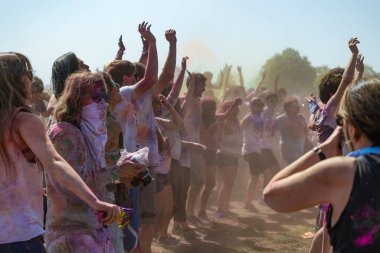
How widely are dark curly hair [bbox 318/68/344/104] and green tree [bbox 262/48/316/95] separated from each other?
30.0m

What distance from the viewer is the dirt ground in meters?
6.96

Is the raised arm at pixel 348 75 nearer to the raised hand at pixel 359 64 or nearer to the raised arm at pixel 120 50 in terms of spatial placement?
the raised hand at pixel 359 64

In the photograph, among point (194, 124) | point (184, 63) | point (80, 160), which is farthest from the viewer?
point (194, 124)

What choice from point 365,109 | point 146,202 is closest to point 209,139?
point 146,202

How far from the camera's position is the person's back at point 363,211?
6.70 ft

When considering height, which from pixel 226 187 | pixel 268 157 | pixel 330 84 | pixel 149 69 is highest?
pixel 330 84

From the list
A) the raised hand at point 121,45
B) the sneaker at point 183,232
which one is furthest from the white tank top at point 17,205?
the sneaker at point 183,232

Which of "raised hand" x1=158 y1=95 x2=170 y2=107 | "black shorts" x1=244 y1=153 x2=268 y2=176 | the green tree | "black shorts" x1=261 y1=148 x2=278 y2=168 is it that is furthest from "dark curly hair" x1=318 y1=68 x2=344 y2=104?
the green tree

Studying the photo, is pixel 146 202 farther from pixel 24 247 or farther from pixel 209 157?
pixel 209 157

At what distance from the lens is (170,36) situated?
507 cm

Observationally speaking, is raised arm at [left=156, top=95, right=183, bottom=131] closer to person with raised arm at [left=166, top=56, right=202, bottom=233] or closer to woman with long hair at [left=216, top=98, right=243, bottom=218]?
person with raised arm at [left=166, top=56, right=202, bottom=233]

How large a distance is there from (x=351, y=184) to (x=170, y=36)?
3.29 metres

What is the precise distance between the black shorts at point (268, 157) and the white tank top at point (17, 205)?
7537mm

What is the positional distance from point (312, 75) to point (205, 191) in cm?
2817
